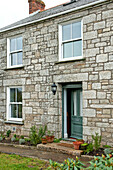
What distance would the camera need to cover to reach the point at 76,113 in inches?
Answer: 350

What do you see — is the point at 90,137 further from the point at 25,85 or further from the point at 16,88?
the point at 16,88

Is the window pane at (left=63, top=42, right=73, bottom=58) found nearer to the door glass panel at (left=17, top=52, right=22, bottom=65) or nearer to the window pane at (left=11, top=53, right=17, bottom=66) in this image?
the door glass panel at (left=17, top=52, right=22, bottom=65)

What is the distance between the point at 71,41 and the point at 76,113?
2945mm

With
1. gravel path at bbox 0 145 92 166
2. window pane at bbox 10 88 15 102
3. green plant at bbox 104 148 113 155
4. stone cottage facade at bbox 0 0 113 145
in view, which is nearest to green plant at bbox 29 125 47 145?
stone cottage facade at bbox 0 0 113 145

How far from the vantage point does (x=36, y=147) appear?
8164 millimetres

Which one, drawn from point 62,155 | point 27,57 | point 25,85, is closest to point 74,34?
point 27,57

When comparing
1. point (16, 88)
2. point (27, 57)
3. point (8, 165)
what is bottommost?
point (8, 165)

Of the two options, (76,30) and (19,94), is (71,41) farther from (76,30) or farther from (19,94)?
(19,94)

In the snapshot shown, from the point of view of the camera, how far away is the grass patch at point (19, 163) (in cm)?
587

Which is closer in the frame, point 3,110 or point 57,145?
point 57,145

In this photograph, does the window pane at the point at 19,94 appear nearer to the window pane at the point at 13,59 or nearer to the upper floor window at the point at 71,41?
the window pane at the point at 13,59

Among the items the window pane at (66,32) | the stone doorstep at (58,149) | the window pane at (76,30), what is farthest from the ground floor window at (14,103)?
the window pane at (76,30)

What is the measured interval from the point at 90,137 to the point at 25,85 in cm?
383

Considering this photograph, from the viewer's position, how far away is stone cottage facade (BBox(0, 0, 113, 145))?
7645 mm
